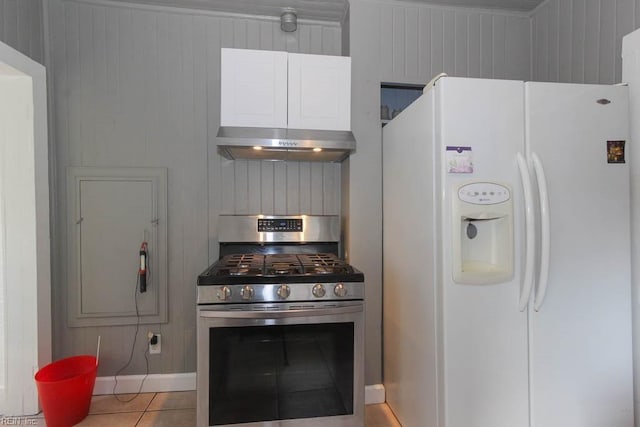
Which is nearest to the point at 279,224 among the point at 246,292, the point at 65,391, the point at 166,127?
the point at 246,292

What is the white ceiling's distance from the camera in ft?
6.75

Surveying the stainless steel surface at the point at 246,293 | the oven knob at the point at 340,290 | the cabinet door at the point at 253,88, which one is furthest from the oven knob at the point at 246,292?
the cabinet door at the point at 253,88

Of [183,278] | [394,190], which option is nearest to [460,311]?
[394,190]

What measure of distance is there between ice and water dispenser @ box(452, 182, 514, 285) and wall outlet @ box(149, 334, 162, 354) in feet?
6.21

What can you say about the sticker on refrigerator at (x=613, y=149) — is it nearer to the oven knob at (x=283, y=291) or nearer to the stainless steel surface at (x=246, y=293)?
the oven knob at (x=283, y=291)

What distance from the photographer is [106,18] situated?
6.79 ft

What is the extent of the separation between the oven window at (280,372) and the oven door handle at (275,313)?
0.06 m

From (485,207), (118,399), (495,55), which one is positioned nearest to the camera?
(485,207)

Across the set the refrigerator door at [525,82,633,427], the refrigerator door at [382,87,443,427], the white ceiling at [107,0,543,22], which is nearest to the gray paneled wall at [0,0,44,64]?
the white ceiling at [107,0,543,22]

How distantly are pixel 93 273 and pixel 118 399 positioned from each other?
0.81 metres

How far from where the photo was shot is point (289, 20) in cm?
212

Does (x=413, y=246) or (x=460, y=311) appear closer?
(x=460, y=311)

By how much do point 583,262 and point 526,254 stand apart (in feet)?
1.03

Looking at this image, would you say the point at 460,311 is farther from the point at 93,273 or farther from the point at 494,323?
the point at 93,273
